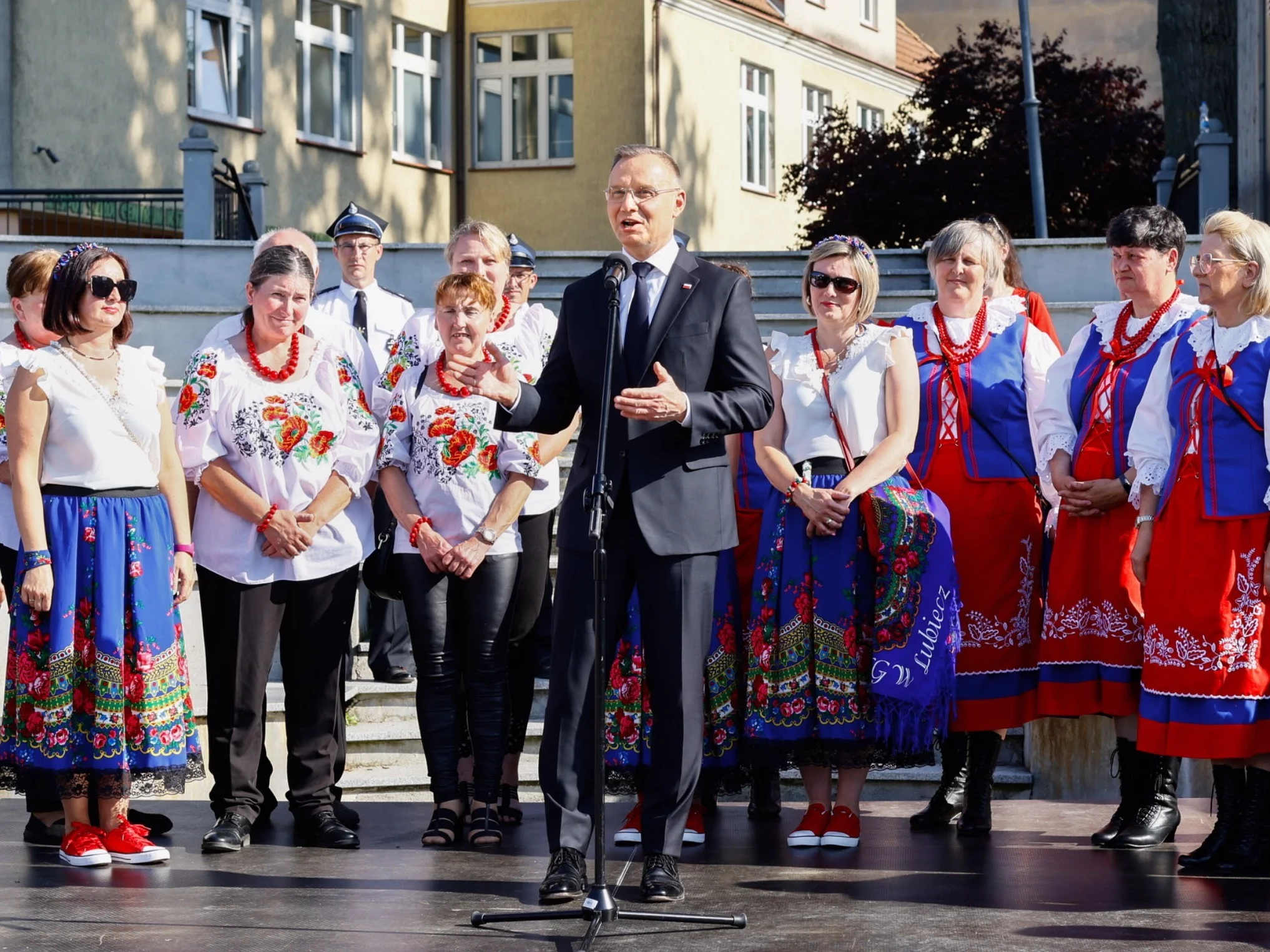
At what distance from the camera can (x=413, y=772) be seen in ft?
26.6

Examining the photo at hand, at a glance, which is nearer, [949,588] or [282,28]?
[949,588]

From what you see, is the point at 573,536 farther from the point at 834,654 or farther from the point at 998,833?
the point at 998,833

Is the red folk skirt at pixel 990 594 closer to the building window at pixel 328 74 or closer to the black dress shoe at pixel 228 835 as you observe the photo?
the black dress shoe at pixel 228 835

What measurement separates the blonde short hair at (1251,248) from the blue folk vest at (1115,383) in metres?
0.34

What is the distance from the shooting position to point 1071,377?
21.0ft

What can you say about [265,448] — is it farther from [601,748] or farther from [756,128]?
[756,128]

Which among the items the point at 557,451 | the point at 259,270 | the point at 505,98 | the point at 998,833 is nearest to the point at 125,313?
the point at 259,270

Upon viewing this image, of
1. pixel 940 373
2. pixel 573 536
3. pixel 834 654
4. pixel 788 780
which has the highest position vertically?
pixel 940 373

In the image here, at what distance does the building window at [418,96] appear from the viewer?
2459cm

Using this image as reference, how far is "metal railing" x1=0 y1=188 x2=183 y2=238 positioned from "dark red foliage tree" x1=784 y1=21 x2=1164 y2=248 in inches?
306

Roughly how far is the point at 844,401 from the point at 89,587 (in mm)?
2448

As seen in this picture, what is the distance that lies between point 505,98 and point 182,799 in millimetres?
19241

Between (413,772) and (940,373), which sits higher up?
(940,373)

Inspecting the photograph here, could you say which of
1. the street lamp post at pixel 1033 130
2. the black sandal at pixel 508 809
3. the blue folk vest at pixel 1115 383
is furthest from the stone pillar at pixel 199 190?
the blue folk vest at pixel 1115 383
